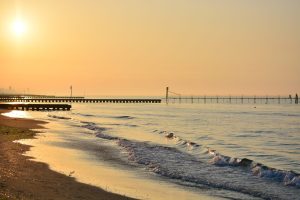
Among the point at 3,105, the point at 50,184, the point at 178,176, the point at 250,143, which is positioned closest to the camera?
the point at 50,184

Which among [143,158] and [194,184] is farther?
[143,158]

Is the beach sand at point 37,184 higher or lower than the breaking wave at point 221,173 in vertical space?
higher

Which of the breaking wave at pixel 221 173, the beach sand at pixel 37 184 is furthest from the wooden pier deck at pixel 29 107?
the beach sand at pixel 37 184

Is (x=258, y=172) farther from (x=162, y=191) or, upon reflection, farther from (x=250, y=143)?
(x=250, y=143)

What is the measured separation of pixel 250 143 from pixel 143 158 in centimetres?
1424

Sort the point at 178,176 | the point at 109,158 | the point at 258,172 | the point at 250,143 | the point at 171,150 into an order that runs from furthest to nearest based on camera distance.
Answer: the point at 250,143 → the point at 171,150 → the point at 109,158 → the point at 258,172 → the point at 178,176

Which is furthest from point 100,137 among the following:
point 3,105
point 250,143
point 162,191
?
point 3,105

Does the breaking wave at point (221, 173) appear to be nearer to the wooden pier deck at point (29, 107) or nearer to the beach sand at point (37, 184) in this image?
the beach sand at point (37, 184)

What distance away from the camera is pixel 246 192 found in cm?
1483

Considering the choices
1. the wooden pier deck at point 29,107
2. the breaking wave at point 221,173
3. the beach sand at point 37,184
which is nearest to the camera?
the beach sand at point 37,184

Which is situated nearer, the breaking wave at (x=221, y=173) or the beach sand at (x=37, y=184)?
the beach sand at (x=37, y=184)

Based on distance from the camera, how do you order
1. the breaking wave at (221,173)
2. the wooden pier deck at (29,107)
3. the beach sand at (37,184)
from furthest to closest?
1. the wooden pier deck at (29,107)
2. the breaking wave at (221,173)
3. the beach sand at (37,184)

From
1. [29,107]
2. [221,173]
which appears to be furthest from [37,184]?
[29,107]

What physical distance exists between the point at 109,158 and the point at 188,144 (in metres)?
10.3
